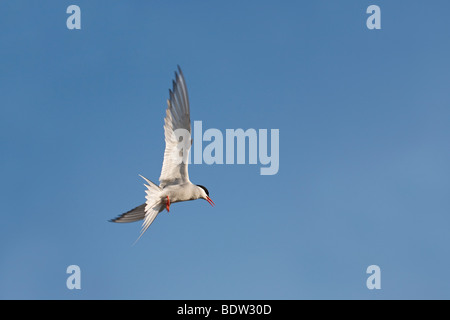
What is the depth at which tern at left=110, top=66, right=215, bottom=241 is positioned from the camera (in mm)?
9492

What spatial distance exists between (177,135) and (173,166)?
0.64 meters

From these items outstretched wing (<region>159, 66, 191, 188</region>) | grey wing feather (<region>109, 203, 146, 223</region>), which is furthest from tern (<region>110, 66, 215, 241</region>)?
grey wing feather (<region>109, 203, 146, 223</region>)

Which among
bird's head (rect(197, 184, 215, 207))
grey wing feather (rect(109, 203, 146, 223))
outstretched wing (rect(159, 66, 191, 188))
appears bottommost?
→ grey wing feather (rect(109, 203, 146, 223))

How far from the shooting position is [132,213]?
34.7 ft

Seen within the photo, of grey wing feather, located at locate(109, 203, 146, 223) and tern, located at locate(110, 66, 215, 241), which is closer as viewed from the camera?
tern, located at locate(110, 66, 215, 241)

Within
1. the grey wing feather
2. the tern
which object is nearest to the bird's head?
the tern

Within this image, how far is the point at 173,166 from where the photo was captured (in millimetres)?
9766

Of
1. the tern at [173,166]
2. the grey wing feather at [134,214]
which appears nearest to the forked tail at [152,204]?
the tern at [173,166]

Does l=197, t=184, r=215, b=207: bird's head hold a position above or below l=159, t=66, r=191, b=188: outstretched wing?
below

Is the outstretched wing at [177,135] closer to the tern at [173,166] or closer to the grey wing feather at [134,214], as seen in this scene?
the tern at [173,166]

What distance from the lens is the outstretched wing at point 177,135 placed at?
9.48 meters

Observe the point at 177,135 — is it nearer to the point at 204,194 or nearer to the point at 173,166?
the point at 173,166

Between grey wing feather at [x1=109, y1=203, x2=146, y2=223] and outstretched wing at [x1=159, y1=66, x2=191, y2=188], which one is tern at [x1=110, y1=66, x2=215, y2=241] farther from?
grey wing feather at [x1=109, y1=203, x2=146, y2=223]
